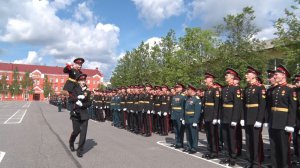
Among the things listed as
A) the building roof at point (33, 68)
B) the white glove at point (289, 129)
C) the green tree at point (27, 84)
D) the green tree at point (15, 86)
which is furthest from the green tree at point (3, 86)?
the white glove at point (289, 129)

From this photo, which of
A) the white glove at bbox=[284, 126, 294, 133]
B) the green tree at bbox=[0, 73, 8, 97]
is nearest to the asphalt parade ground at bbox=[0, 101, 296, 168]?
the white glove at bbox=[284, 126, 294, 133]

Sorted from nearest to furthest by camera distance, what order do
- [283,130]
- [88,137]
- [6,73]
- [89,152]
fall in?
[283,130]
[89,152]
[88,137]
[6,73]

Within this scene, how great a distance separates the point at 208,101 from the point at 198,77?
50.5ft

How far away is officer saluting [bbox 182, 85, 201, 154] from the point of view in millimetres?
9688

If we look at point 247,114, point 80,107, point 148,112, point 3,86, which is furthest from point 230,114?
point 3,86

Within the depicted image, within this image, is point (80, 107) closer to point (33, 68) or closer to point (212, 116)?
point (212, 116)

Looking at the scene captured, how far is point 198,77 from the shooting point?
2431cm

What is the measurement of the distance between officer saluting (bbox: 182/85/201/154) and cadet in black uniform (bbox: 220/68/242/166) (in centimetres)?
136

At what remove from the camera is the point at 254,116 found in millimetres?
7516

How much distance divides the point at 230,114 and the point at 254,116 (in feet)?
2.51

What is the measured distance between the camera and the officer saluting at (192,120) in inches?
381

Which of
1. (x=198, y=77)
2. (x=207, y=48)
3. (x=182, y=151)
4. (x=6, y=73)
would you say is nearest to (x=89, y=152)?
(x=182, y=151)

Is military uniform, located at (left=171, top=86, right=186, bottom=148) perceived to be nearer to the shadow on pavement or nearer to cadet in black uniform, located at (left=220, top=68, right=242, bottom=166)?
cadet in black uniform, located at (left=220, top=68, right=242, bottom=166)

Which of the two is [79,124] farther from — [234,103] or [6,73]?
[6,73]
